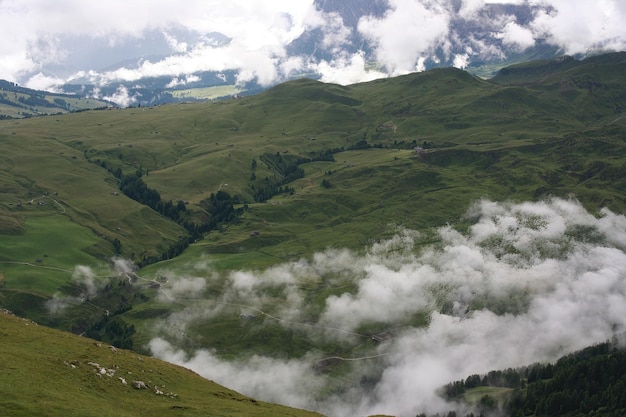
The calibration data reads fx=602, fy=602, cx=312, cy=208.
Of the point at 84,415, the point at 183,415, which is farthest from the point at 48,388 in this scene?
the point at 183,415

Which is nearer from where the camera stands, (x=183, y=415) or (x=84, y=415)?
(x=84, y=415)

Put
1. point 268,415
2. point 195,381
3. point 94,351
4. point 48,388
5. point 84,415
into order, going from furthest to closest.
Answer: point 195,381 → point 94,351 → point 268,415 → point 48,388 → point 84,415

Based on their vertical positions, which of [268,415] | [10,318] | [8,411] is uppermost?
[10,318]

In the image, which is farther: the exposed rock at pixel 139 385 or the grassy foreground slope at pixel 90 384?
the exposed rock at pixel 139 385

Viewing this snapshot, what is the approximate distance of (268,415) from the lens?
12531cm

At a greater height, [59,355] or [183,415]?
[59,355]

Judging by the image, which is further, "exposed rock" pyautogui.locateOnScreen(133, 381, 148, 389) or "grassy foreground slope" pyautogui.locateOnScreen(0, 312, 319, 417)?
"exposed rock" pyautogui.locateOnScreen(133, 381, 148, 389)

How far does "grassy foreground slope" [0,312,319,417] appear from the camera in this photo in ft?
315

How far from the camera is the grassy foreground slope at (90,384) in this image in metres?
96.0

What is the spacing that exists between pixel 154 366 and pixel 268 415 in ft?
107

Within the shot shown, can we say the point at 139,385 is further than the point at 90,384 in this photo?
Yes

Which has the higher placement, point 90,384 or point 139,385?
point 90,384

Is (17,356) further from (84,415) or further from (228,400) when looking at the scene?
(228,400)

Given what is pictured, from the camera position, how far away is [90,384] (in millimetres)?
112500
